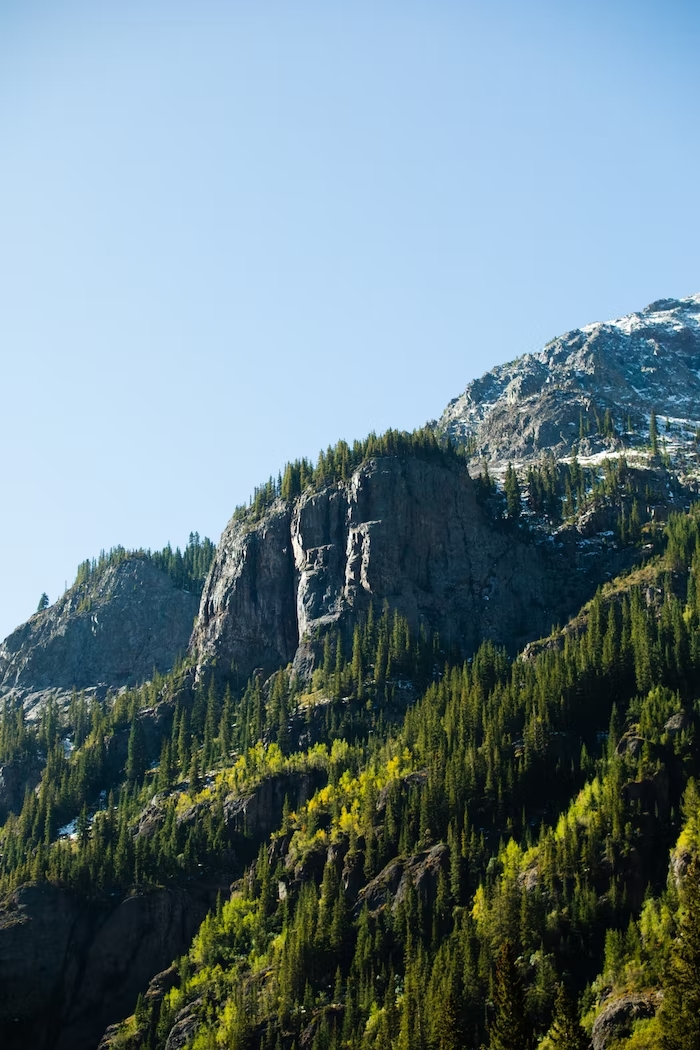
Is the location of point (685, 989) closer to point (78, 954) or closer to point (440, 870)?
point (440, 870)

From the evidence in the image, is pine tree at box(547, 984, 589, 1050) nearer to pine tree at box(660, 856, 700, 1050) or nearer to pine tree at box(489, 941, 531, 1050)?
pine tree at box(489, 941, 531, 1050)

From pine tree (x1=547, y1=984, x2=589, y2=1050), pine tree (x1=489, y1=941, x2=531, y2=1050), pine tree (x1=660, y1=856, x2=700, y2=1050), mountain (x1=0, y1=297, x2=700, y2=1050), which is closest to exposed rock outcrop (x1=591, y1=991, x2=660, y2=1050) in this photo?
mountain (x1=0, y1=297, x2=700, y2=1050)

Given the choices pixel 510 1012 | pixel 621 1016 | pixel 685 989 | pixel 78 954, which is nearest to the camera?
pixel 685 989

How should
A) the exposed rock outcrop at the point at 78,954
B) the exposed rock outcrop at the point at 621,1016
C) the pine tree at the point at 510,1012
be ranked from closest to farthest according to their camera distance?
the pine tree at the point at 510,1012, the exposed rock outcrop at the point at 621,1016, the exposed rock outcrop at the point at 78,954

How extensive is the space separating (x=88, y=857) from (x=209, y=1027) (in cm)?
4332

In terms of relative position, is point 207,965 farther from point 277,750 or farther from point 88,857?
point 277,750

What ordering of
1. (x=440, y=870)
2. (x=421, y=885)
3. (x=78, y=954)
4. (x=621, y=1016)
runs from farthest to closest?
1. (x=78, y=954)
2. (x=440, y=870)
3. (x=421, y=885)
4. (x=621, y=1016)

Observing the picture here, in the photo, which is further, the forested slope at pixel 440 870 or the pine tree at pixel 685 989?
the forested slope at pixel 440 870

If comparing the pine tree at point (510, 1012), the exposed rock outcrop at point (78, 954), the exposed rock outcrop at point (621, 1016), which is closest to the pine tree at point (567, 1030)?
the pine tree at point (510, 1012)

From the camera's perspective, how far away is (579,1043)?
101062mm

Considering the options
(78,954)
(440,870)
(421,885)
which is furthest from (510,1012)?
(78,954)

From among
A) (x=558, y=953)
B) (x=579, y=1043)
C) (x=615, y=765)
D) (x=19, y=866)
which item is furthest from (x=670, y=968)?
(x=19, y=866)

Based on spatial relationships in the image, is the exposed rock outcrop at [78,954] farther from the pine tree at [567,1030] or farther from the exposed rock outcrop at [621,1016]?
the pine tree at [567,1030]

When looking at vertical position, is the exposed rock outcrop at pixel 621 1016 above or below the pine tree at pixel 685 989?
below
